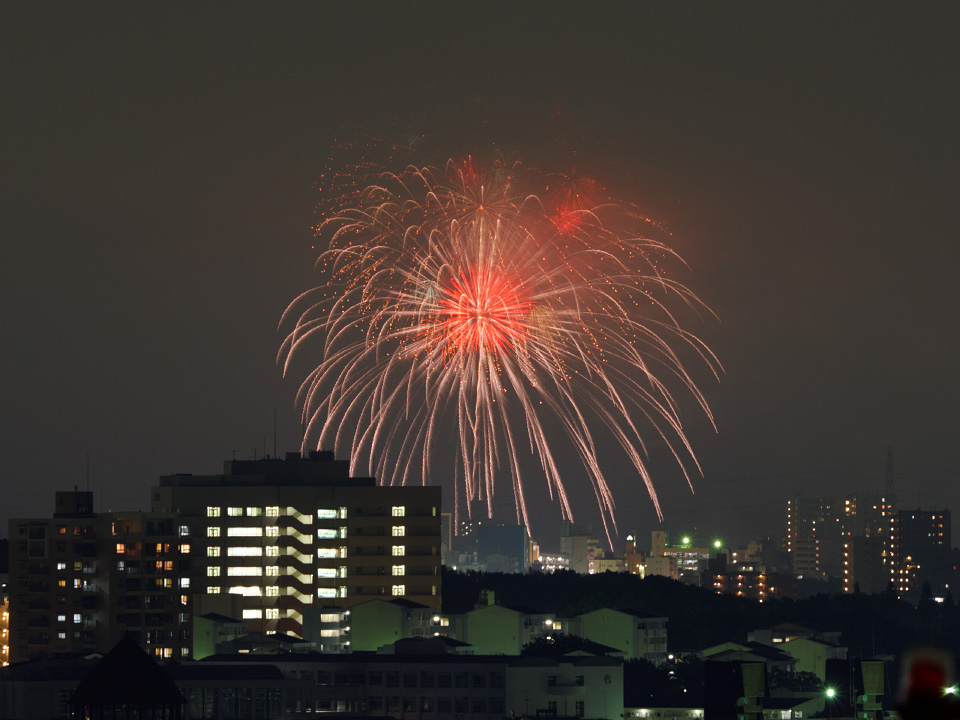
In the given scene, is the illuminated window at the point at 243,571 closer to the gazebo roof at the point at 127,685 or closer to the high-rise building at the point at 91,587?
the high-rise building at the point at 91,587

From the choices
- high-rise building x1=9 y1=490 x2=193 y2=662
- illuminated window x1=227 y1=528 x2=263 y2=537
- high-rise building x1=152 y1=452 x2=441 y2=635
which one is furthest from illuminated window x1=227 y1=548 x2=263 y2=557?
high-rise building x1=9 y1=490 x2=193 y2=662

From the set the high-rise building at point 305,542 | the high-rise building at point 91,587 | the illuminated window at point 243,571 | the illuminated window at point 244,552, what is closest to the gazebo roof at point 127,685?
the high-rise building at point 91,587

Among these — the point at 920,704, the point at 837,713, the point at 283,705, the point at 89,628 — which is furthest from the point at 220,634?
the point at 920,704

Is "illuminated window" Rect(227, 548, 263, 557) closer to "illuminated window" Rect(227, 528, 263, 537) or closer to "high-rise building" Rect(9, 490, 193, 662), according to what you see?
"illuminated window" Rect(227, 528, 263, 537)

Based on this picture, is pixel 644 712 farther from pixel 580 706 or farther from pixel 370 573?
pixel 370 573

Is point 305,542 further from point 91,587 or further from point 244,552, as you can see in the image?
point 91,587
